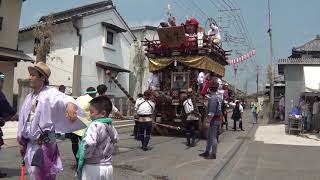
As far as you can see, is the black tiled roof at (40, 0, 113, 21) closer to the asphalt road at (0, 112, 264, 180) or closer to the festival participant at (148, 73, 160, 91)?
the festival participant at (148, 73, 160, 91)

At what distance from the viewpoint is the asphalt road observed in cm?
950

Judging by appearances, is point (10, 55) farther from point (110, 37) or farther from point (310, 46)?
point (310, 46)

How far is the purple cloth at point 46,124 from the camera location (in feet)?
16.6

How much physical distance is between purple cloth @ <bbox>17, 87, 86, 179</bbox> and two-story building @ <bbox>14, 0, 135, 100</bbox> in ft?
71.4

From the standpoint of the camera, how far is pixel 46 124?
5.07 m

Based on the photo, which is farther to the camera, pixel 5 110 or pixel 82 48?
pixel 82 48

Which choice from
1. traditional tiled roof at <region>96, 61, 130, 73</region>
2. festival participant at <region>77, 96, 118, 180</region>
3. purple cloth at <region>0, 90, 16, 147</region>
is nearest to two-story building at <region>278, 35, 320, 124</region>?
traditional tiled roof at <region>96, 61, 130, 73</region>

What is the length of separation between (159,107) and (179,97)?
1.16m

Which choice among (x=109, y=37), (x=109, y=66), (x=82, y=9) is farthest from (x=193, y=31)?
(x=82, y=9)

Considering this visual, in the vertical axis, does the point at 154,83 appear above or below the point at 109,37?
below

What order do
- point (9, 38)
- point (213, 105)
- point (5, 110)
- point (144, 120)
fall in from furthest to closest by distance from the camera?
point (9, 38)
point (144, 120)
point (213, 105)
point (5, 110)

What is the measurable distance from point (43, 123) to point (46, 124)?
3 centimetres

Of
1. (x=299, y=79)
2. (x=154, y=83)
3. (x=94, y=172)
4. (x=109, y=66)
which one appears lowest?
(x=94, y=172)

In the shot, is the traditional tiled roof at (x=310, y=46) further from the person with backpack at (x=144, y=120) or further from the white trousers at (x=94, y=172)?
the white trousers at (x=94, y=172)
